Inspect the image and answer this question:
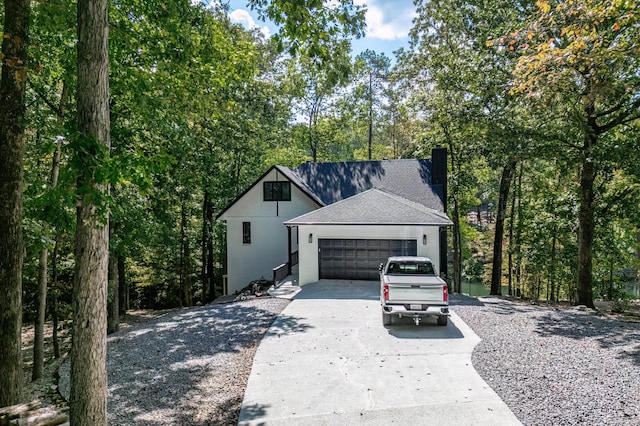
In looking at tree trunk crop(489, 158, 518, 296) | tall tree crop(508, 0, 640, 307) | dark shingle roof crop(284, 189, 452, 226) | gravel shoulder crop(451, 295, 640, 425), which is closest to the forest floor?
gravel shoulder crop(451, 295, 640, 425)

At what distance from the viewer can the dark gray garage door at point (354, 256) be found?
1692cm

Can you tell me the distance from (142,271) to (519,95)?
21.0 m

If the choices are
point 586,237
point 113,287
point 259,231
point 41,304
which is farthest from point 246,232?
point 586,237

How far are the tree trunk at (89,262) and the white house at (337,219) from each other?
12424 mm

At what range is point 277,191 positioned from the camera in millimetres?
21562

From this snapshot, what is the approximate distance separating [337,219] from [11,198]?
12.2 m

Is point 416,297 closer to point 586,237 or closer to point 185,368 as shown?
point 185,368

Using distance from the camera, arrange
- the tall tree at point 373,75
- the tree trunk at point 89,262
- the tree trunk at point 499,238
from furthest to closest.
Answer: the tall tree at point 373,75
the tree trunk at point 499,238
the tree trunk at point 89,262

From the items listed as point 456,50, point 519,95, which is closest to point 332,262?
point 519,95

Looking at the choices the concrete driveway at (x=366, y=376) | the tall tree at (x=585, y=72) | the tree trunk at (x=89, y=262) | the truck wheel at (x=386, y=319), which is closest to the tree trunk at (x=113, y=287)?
the concrete driveway at (x=366, y=376)

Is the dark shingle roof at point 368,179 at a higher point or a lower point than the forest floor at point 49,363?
higher

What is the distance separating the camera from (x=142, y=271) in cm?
2320

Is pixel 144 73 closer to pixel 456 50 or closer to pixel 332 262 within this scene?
pixel 332 262

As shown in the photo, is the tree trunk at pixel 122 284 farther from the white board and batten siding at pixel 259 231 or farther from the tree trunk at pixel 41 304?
the tree trunk at pixel 41 304
